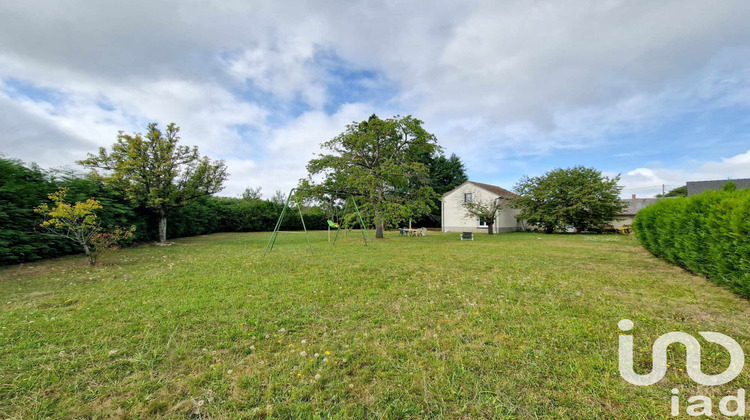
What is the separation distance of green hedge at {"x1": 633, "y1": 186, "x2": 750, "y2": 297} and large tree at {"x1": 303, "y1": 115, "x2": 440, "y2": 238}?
30.1 feet

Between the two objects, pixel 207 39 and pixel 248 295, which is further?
pixel 207 39

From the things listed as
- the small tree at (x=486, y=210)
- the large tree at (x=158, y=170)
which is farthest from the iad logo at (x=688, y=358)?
the small tree at (x=486, y=210)

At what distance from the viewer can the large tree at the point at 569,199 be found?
2072 centimetres

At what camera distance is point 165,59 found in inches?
306

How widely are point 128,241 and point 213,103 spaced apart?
7632 mm

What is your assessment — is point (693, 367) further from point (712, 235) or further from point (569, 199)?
point (569, 199)

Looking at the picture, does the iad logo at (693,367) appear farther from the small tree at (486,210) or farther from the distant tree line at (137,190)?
the small tree at (486,210)

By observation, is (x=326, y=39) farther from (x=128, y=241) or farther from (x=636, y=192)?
(x=636, y=192)

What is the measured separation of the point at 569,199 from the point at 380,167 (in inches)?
667

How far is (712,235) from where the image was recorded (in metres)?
4.73

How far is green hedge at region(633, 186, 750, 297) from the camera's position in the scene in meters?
3.90

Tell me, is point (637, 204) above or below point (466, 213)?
above

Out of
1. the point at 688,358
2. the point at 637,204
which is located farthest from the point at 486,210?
the point at 637,204

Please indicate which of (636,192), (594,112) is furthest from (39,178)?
(636,192)
